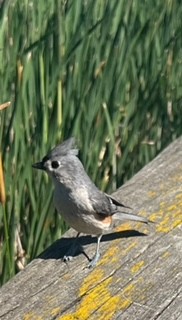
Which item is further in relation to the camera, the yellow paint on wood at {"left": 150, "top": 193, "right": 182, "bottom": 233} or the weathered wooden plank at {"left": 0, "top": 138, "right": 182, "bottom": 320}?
the yellow paint on wood at {"left": 150, "top": 193, "right": 182, "bottom": 233}

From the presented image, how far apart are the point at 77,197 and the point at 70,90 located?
0.71 meters

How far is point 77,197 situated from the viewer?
1.83 meters

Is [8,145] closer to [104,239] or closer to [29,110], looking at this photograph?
[29,110]

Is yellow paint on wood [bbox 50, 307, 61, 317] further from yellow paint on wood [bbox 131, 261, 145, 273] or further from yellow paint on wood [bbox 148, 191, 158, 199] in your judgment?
yellow paint on wood [bbox 148, 191, 158, 199]

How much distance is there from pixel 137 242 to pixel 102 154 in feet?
3.37

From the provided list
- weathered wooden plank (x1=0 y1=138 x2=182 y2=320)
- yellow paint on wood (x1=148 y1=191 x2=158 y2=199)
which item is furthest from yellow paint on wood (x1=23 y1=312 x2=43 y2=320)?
yellow paint on wood (x1=148 y1=191 x2=158 y2=199)

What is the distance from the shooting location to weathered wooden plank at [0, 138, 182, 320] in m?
1.47

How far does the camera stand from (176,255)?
1.67 meters

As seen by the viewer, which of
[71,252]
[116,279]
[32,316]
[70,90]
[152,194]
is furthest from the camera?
[70,90]

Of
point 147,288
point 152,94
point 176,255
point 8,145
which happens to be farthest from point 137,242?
point 152,94

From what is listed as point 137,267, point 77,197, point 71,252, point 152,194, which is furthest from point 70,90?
point 137,267

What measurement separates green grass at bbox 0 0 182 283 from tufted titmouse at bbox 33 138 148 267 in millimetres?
371

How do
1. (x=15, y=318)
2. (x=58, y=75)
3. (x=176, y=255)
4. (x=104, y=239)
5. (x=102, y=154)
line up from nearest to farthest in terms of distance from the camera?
1. (x=15, y=318)
2. (x=176, y=255)
3. (x=104, y=239)
4. (x=58, y=75)
5. (x=102, y=154)

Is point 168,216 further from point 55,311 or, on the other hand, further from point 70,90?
point 70,90
